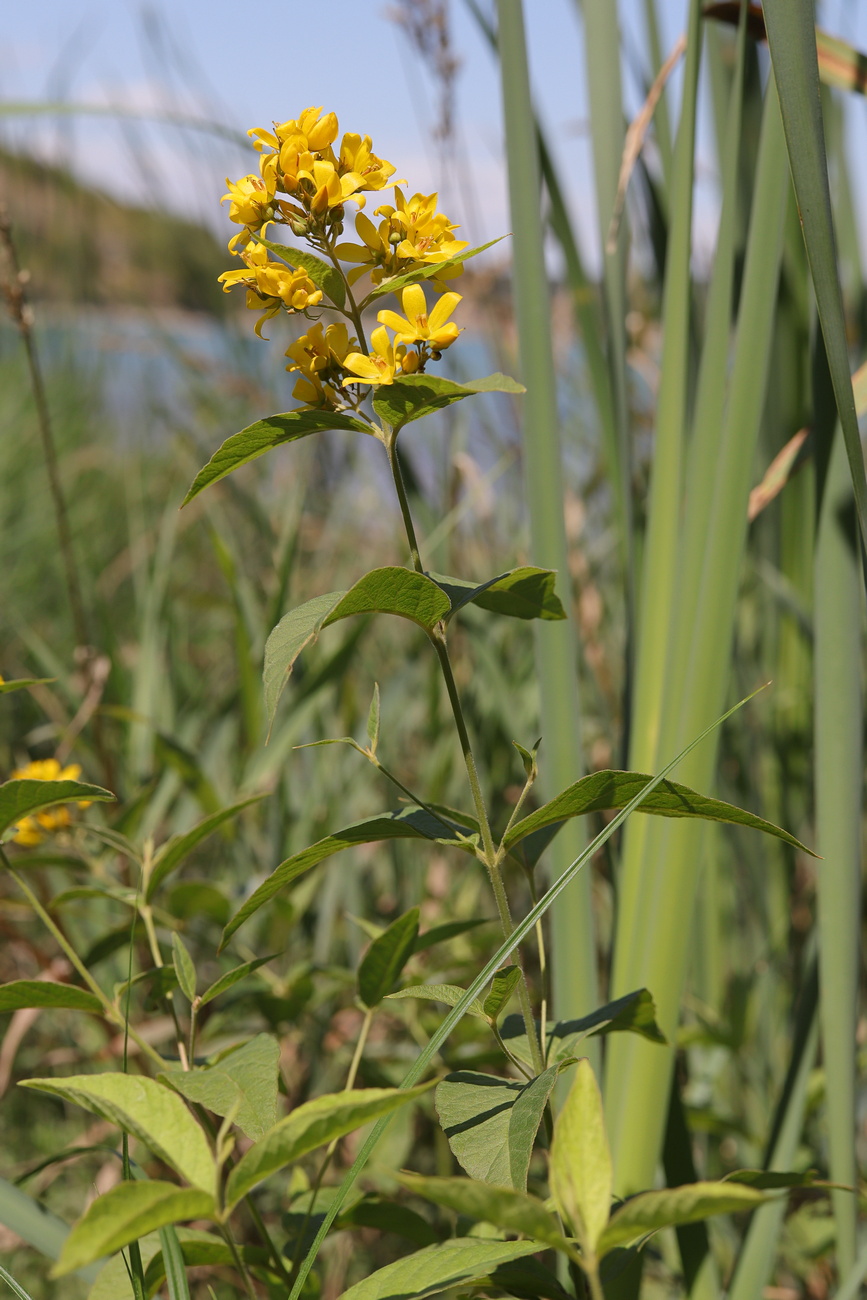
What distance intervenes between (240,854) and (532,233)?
557 mm

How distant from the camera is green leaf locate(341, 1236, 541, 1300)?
247mm

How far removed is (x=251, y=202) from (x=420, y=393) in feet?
0.29

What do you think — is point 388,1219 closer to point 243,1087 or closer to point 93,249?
point 243,1087

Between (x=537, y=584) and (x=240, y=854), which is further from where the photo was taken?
(x=240, y=854)

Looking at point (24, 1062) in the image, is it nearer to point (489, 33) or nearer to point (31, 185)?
point (489, 33)

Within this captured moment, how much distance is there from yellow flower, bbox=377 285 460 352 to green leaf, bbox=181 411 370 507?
33mm

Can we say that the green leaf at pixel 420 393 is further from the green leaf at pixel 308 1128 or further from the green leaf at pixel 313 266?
the green leaf at pixel 308 1128

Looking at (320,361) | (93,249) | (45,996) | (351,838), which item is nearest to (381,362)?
(320,361)

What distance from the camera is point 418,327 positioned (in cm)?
31

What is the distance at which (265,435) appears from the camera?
0.96ft

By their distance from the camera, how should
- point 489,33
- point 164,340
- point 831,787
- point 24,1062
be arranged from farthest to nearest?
1. point 164,340
2. point 24,1062
3. point 489,33
4. point 831,787

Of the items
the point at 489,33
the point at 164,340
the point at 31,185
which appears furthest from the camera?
the point at 31,185

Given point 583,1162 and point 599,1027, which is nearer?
point 583,1162

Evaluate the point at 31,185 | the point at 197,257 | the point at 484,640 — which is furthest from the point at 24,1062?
the point at 31,185
